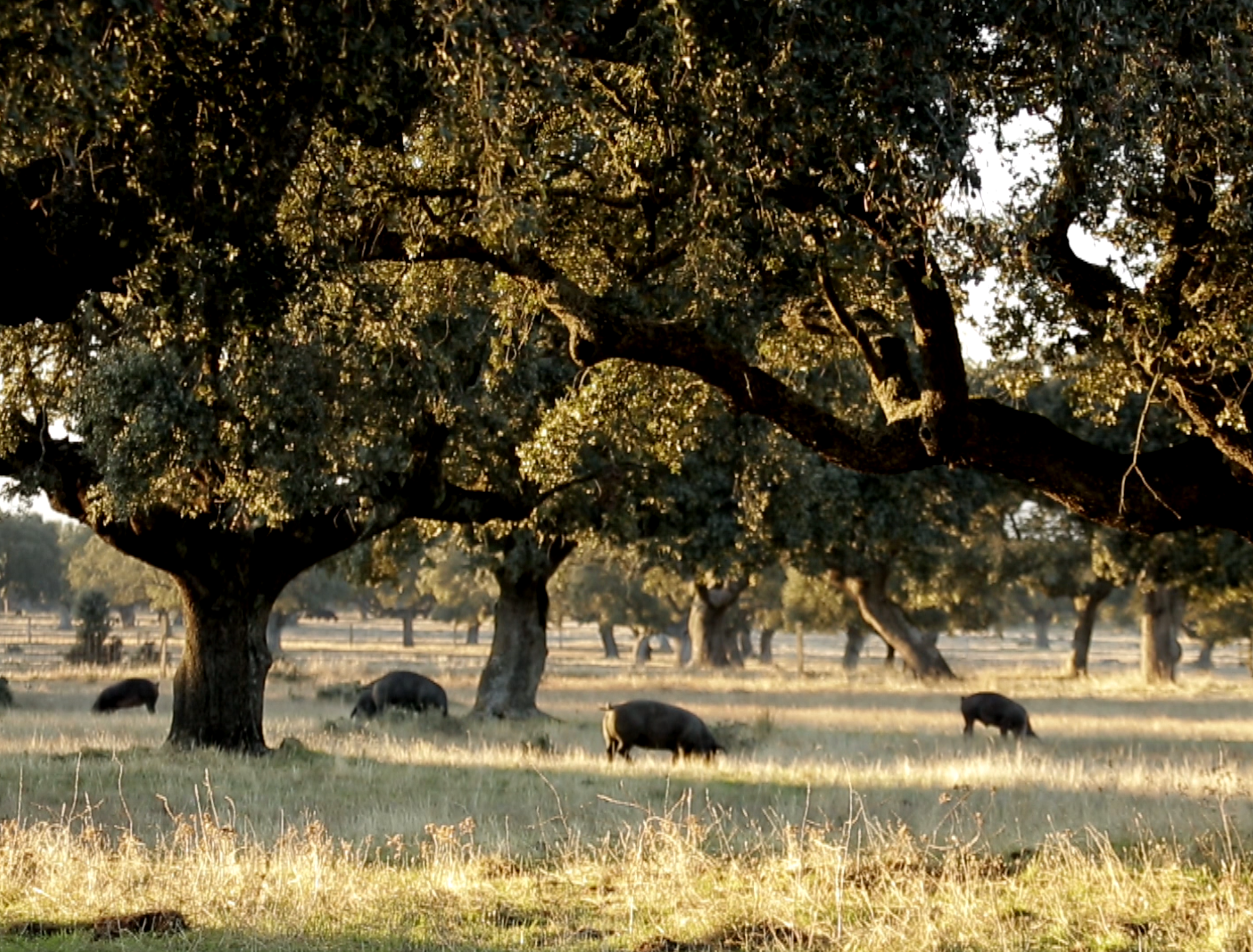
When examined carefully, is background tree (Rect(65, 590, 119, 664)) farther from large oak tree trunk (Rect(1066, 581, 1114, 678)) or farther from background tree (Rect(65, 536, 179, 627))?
large oak tree trunk (Rect(1066, 581, 1114, 678))

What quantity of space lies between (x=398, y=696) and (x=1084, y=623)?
134 ft

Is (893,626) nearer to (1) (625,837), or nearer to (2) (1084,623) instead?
(2) (1084,623)

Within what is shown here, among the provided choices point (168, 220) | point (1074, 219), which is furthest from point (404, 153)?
point (1074, 219)

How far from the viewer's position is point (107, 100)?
7453mm

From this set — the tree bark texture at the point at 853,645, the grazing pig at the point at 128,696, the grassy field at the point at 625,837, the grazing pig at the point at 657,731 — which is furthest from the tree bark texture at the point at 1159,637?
the grazing pig at the point at 128,696

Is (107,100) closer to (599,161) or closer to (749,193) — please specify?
(749,193)

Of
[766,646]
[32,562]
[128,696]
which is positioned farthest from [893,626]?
[32,562]

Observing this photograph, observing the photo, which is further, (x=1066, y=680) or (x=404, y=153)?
(x=1066, y=680)

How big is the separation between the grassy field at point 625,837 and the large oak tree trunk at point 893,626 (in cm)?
1958

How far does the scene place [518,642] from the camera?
35.1m

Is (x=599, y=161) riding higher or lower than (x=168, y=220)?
higher

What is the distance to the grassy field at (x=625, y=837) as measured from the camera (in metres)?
9.12

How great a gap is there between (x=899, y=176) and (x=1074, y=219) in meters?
2.46

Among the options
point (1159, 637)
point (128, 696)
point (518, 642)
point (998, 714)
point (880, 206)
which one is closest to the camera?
point (880, 206)
